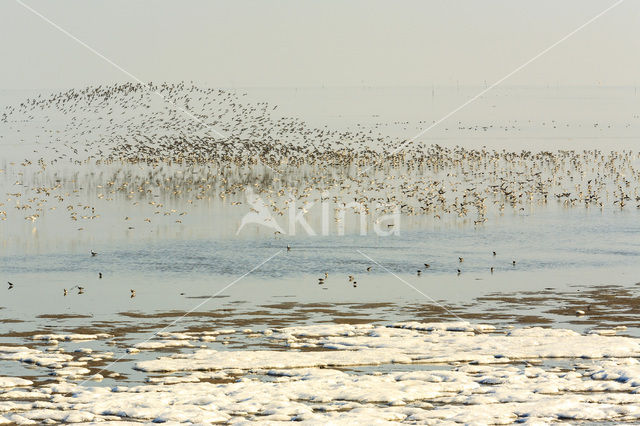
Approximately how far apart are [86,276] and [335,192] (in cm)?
2963

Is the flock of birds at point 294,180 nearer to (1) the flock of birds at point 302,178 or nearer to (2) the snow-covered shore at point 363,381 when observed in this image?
(1) the flock of birds at point 302,178

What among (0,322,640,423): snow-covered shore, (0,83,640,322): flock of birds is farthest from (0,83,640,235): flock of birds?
(0,322,640,423): snow-covered shore

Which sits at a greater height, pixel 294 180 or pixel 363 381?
pixel 294 180

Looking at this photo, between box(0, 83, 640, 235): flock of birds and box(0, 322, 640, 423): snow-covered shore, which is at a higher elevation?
box(0, 83, 640, 235): flock of birds

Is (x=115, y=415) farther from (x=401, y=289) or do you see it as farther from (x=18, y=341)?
(x=401, y=289)

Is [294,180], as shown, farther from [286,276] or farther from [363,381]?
[363,381]

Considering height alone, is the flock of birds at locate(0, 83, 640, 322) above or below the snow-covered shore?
above

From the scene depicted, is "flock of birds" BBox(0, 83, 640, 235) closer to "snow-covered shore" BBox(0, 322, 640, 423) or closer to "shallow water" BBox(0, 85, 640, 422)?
"shallow water" BBox(0, 85, 640, 422)

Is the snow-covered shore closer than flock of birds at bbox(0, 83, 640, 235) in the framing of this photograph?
Yes

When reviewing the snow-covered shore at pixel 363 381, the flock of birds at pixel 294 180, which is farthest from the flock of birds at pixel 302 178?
the snow-covered shore at pixel 363 381

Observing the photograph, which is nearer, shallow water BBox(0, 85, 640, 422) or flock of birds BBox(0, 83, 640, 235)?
shallow water BBox(0, 85, 640, 422)

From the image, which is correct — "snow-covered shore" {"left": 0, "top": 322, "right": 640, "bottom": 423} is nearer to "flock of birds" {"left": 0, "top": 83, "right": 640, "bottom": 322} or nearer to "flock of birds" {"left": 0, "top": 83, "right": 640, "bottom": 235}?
"flock of birds" {"left": 0, "top": 83, "right": 640, "bottom": 322}

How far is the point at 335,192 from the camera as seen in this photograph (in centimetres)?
6938

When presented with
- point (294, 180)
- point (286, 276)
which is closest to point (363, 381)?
point (286, 276)
